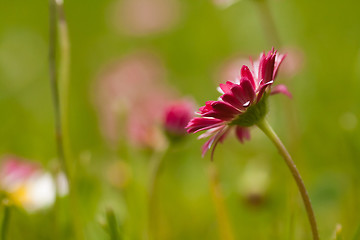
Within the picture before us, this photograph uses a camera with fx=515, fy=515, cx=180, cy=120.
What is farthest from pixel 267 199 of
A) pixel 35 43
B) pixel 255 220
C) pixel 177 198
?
pixel 35 43

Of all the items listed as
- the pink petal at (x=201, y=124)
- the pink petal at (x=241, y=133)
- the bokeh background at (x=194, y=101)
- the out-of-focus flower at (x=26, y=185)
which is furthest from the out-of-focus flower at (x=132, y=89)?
the pink petal at (x=201, y=124)

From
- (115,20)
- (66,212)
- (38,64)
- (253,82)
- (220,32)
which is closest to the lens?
(253,82)

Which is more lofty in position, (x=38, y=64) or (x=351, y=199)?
(x=38, y=64)

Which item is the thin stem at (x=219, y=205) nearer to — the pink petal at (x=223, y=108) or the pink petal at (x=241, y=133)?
the pink petal at (x=241, y=133)

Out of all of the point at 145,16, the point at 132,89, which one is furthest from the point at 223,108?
the point at 145,16

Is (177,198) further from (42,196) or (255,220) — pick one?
(42,196)

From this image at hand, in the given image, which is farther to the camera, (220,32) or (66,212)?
(220,32)
